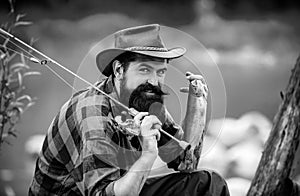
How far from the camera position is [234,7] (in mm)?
3121

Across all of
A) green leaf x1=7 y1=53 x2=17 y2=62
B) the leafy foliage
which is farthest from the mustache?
green leaf x1=7 y1=53 x2=17 y2=62

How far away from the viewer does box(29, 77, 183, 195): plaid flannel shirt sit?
225 centimetres

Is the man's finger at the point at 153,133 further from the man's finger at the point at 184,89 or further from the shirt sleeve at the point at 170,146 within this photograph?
the man's finger at the point at 184,89

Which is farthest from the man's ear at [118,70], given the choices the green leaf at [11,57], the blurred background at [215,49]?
the green leaf at [11,57]

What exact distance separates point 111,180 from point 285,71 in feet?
4.35

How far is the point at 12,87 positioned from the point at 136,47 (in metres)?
0.98

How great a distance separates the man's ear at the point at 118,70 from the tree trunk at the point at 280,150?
3.18ft

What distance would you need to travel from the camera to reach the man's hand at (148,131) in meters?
2.31

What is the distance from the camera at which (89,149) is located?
89.5 inches

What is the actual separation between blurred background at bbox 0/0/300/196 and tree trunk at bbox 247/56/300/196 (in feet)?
0.28

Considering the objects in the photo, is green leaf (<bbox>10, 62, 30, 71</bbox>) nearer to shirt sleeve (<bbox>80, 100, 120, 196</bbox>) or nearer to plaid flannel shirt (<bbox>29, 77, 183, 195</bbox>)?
plaid flannel shirt (<bbox>29, 77, 183, 195</bbox>)

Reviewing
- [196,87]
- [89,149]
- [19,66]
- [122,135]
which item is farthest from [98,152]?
[19,66]

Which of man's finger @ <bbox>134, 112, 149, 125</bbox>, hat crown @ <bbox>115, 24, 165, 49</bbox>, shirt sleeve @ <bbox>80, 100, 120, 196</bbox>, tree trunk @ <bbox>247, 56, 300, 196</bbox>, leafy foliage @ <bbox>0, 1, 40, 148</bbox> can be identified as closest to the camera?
shirt sleeve @ <bbox>80, 100, 120, 196</bbox>

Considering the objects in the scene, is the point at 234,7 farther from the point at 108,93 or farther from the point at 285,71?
the point at 108,93
